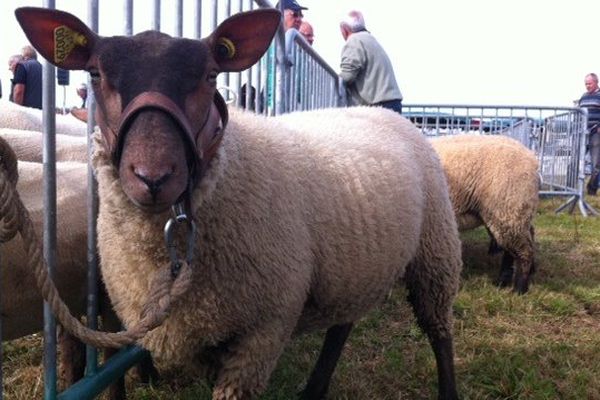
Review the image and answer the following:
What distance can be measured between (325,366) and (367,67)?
11.0ft

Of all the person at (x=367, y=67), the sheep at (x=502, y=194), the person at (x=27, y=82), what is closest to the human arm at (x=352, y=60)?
the person at (x=367, y=67)

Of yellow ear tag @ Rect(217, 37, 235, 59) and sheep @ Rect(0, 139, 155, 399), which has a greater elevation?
yellow ear tag @ Rect(217, 37, 235, 59)

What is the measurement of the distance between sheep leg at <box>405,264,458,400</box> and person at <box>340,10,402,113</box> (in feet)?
9.68

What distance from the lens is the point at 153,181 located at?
126 centimetres

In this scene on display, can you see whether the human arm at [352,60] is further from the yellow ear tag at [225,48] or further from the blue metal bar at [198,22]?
the yellow ear tag at [225,48]

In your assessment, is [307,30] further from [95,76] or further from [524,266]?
[95,76]

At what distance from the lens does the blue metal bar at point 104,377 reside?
1.75 meters

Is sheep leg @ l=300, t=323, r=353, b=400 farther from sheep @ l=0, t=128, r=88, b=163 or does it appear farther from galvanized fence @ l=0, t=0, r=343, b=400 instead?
sheep @ l=0, t=128, r=88, b=163

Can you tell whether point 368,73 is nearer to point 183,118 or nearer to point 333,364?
point 333,364

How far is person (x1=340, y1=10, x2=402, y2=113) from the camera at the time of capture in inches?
206

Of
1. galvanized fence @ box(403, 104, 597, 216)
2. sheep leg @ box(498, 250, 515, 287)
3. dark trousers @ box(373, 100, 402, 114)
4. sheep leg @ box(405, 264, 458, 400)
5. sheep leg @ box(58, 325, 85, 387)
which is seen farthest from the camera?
galvanized fence @ box(403, 104, 597, 216)

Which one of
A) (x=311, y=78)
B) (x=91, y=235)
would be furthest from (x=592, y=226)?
(x=91, y=235)

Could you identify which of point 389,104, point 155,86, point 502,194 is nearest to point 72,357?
point 155,86

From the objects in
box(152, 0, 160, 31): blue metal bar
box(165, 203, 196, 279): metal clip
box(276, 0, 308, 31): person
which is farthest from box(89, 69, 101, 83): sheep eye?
box(276, 0, 308, 31): person
